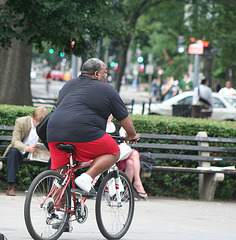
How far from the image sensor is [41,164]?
8.65 meters

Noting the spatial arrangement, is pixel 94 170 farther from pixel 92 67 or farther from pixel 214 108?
pixel 214 108

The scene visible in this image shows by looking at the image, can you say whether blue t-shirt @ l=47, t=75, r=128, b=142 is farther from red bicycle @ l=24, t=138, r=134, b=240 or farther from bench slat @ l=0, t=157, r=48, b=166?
bench slat @ l=0, t=157, r=48, b=166

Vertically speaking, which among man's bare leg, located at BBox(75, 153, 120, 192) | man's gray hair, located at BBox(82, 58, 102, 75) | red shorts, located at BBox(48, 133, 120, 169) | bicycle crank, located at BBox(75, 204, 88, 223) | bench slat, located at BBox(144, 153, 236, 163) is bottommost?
bicycle crank, located at BBox(75, 204, 88, 223)

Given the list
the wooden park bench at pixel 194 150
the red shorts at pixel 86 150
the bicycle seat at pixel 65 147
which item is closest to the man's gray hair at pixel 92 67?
the red shorts at pixel 86 150

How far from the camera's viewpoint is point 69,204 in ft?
18.0

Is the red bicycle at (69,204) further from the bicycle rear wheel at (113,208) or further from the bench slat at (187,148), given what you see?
the bench slat at (187,148)

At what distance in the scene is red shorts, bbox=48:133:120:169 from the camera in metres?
5.41

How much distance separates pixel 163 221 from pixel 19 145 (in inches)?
93.0

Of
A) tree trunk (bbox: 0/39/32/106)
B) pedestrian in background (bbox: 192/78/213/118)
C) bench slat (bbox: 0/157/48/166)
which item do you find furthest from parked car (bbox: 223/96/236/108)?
bench slat (bbox: 0/157/48/166)

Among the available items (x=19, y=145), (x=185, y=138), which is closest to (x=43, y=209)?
(x=19, y=145)

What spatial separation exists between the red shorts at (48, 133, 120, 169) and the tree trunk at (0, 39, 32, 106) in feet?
33.2

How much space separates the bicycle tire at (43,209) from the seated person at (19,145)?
2.91m

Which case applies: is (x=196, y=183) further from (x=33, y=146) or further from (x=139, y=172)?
(x=33, y=146)

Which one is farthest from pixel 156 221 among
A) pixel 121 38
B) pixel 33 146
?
pixel 121 38
